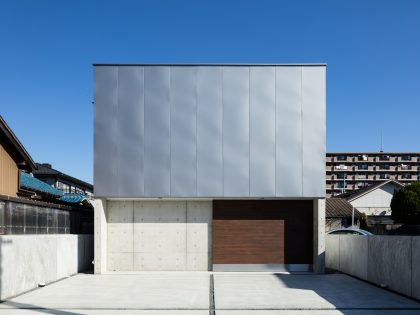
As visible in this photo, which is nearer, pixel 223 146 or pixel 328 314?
pixel 328 314

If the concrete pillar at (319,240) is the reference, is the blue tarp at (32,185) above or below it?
above

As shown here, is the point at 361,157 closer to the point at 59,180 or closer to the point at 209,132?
the point at 59,180

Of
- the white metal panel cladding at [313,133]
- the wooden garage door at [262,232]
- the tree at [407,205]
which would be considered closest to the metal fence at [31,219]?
the wooden garage door at [262,232]

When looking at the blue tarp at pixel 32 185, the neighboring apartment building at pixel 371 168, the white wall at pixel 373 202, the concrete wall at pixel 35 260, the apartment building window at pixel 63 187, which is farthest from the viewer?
the neighboring apartment building at pixel 371 168

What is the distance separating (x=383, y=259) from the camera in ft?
45.5

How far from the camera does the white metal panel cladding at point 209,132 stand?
56.3 feet

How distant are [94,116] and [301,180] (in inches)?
333

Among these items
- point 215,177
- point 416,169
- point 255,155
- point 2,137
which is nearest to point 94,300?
point 215,177

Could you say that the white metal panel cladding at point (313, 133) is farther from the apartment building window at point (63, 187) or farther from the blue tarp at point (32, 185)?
the apartment building window at point (63, 187)

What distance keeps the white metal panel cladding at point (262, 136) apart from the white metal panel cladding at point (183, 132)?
226cm

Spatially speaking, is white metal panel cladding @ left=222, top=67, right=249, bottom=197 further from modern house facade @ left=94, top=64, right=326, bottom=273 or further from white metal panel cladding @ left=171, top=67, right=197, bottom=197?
white metal panel cladding @ left=171, top=67, right=197, bottom=197

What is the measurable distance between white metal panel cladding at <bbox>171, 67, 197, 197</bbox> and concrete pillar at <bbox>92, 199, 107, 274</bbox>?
2979mm

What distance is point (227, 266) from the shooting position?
58.2 feet

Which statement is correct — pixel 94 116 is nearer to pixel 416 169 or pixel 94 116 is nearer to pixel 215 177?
pixel 215 177
